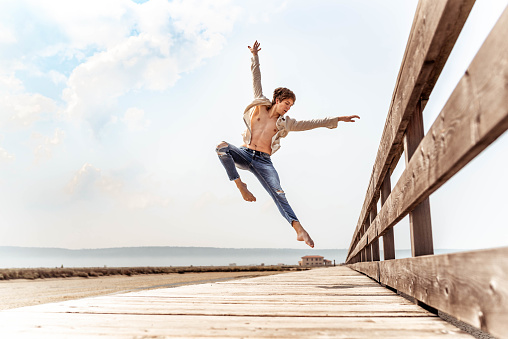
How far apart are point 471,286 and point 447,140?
400mm

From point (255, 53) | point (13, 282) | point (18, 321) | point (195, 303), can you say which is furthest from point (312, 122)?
point (13, 282)

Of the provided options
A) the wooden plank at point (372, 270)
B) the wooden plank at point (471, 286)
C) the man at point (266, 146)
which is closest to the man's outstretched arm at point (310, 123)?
the man at point (266, 146)

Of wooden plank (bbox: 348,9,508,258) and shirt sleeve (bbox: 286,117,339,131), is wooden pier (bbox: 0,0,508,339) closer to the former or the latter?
wooden plank (bbox: 348,9,508,258)

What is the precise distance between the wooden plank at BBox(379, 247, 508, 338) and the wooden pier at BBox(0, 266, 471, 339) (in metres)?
0.15

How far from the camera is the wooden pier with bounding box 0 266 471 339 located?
1.41 metres

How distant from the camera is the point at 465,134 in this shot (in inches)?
40.3

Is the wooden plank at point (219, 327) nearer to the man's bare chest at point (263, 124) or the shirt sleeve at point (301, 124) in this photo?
the shirt sleeve at point (301, 124)

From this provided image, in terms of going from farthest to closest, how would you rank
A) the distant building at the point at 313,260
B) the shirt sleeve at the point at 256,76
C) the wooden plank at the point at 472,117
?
the distant building at the point at 313,260 → the shirt sleeve at the point at 256,76 → the wooden plank at the point at 472,117

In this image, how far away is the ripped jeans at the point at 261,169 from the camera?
15.1 ft

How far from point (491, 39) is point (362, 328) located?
1.04 metres

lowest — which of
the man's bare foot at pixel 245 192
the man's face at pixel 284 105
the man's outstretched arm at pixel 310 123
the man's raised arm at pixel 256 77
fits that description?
the man's bare foot at pixel 245 192

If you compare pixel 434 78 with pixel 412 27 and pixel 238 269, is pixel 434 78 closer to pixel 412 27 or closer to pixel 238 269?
pixel 412 27

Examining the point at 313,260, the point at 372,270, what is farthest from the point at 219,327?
the point at 313,260

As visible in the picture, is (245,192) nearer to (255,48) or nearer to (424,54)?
(255,48)
